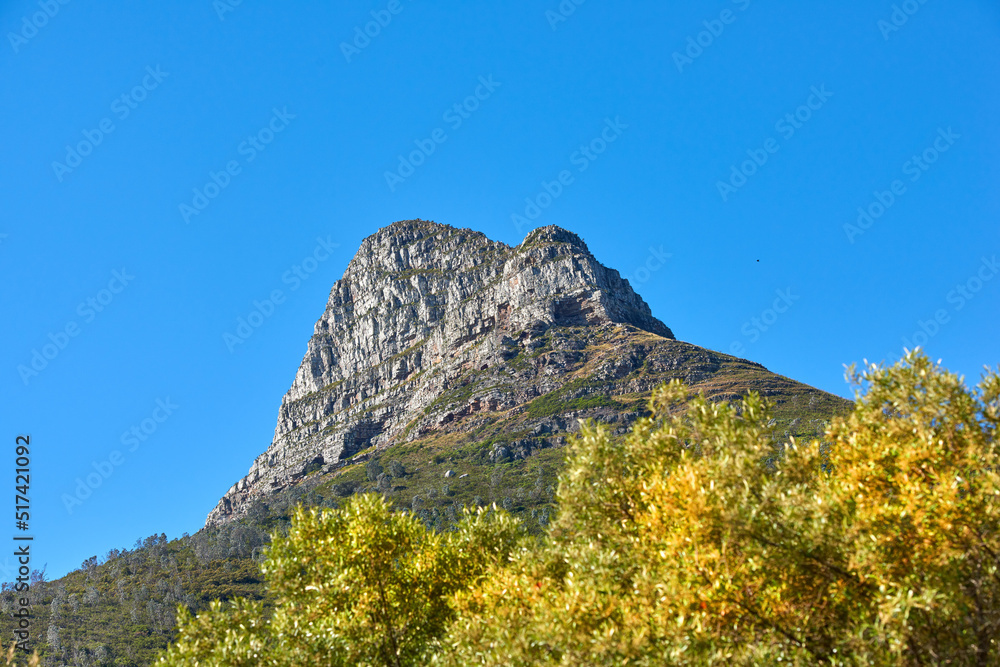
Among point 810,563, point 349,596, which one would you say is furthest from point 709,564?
point 349,596

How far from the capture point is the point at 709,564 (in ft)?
49.5

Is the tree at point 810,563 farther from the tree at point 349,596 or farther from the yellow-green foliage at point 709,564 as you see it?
the tree at point 349,596

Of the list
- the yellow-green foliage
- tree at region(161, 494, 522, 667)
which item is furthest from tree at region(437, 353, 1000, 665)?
tree at region(161, 494, 522, 667)

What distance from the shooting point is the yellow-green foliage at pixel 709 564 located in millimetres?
14164

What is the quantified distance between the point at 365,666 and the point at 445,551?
5572 mm

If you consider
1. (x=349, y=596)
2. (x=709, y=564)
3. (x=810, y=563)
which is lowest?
(x=810, y=563)

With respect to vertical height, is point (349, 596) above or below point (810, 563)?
above

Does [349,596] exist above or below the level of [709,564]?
above

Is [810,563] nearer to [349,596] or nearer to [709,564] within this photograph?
[709,564]

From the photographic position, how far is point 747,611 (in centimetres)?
1469

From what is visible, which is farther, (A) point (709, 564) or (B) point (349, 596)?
(B) point (349, 596)

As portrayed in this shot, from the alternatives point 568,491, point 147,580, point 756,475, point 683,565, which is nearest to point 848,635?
point 683,565

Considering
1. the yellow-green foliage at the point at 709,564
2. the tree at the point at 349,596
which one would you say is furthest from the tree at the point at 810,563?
the tree at the point at 349,596

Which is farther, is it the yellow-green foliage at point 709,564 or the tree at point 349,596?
the tree at point 349,596
